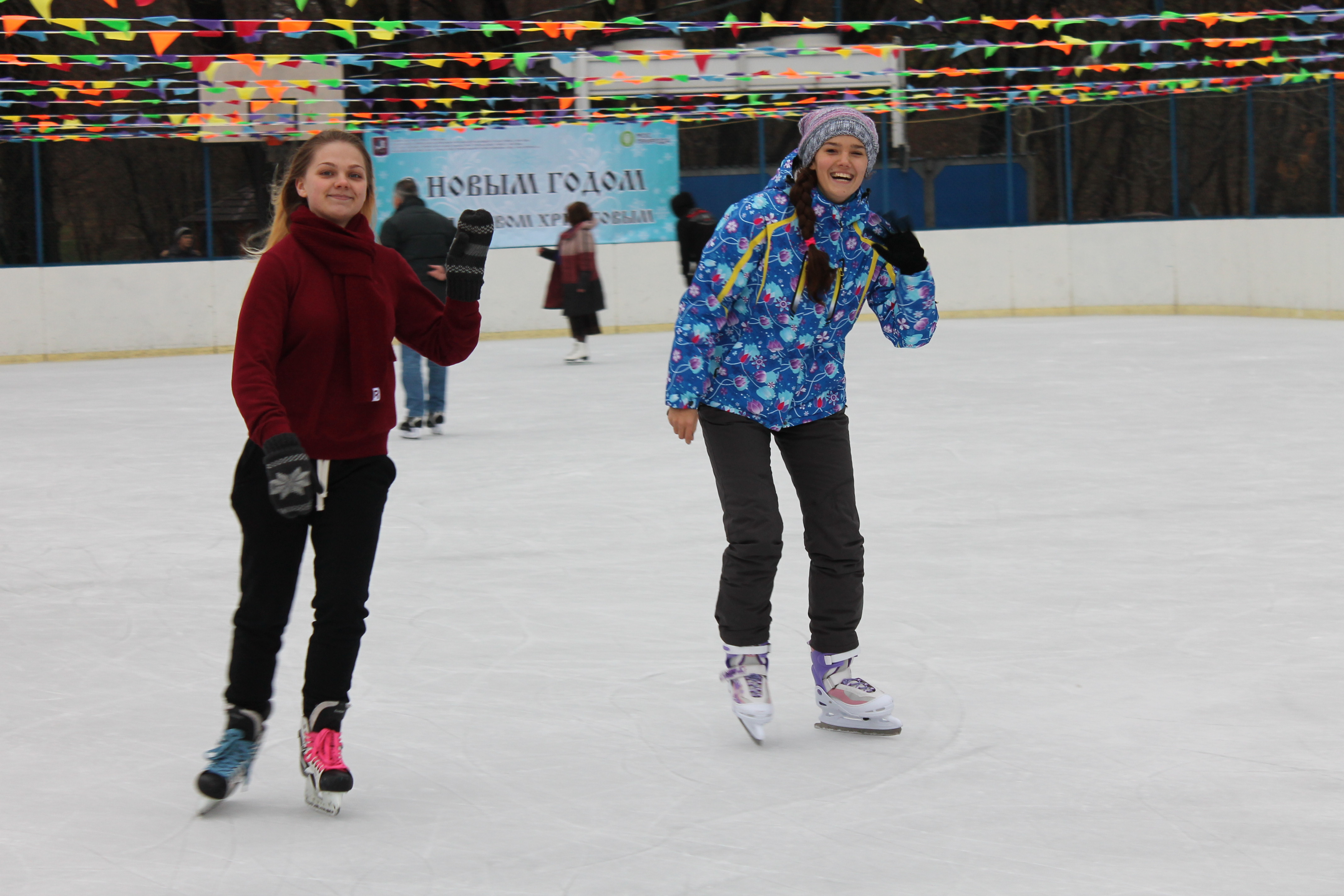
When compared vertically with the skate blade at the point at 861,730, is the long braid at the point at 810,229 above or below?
above

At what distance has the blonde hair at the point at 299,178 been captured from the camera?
2.93 m

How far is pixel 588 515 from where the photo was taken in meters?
6.02

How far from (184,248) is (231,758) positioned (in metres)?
13.8

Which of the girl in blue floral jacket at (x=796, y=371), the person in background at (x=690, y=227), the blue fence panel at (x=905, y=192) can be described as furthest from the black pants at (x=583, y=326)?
the girl in blue floral jacket at (x=796, y=371)

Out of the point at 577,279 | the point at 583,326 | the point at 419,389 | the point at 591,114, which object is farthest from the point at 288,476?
the point at 591,114

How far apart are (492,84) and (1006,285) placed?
7746 mm

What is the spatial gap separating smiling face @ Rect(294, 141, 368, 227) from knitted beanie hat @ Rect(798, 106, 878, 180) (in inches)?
36.9

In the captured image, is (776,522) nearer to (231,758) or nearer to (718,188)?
(231,758)

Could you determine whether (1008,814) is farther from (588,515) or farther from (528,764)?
(588,515)

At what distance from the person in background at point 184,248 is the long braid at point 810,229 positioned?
13.7 metres

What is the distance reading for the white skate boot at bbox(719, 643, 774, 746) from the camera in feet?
10.8

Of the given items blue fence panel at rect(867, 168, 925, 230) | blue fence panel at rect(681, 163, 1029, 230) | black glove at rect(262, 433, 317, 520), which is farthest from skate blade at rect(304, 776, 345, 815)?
blue fence panel at rect(867, 168, 925, 230)

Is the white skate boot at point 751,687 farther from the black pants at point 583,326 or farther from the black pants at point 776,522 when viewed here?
the black pants at point 583,326

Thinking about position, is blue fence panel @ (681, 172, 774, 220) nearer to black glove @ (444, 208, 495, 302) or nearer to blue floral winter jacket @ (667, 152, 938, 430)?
blue floral winter jacket @ (667, 152, 938, 430)
